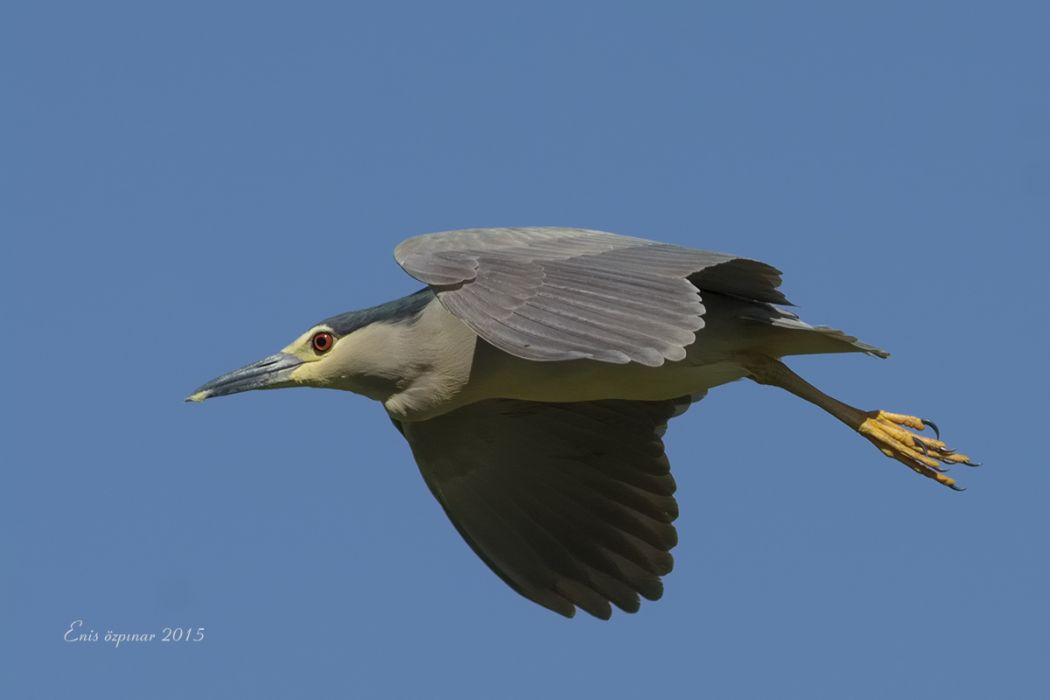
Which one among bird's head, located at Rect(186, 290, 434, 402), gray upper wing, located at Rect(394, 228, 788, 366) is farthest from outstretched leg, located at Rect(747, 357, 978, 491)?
bird's head, located at Rect(186, 290, 434, 402)

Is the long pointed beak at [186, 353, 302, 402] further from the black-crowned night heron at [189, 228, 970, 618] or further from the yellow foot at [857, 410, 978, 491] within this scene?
the yellow foot at [857, 410, 978, 491]

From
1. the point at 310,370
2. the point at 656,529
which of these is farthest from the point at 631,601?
the point at 310,370

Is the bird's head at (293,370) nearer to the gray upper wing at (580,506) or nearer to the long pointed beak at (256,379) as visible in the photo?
the long pointed beak at (256,379)

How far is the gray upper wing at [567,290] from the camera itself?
7012mm

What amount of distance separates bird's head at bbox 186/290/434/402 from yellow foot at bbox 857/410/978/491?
2.20 metres

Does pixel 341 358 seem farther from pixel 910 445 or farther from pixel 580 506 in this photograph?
pixel 910 445

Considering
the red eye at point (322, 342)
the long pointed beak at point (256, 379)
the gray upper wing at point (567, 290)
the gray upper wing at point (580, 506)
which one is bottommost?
the gray upper wing at point (580, 506)

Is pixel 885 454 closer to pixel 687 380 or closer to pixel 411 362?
pixel 687 380

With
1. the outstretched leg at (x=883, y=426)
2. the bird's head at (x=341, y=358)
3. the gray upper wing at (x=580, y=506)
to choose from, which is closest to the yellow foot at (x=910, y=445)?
the outstretched leg at (x=883, y=426)

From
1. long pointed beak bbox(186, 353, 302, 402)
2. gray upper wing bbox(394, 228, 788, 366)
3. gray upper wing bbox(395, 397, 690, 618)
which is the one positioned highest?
gray upper wing bbox(394, 228, 788, 366)

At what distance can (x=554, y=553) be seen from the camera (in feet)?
30.4

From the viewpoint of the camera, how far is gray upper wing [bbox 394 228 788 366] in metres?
7.01

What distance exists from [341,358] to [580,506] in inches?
63.3

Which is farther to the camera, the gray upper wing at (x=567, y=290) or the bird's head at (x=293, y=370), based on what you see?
the bird's head at (x=293, y=370)
